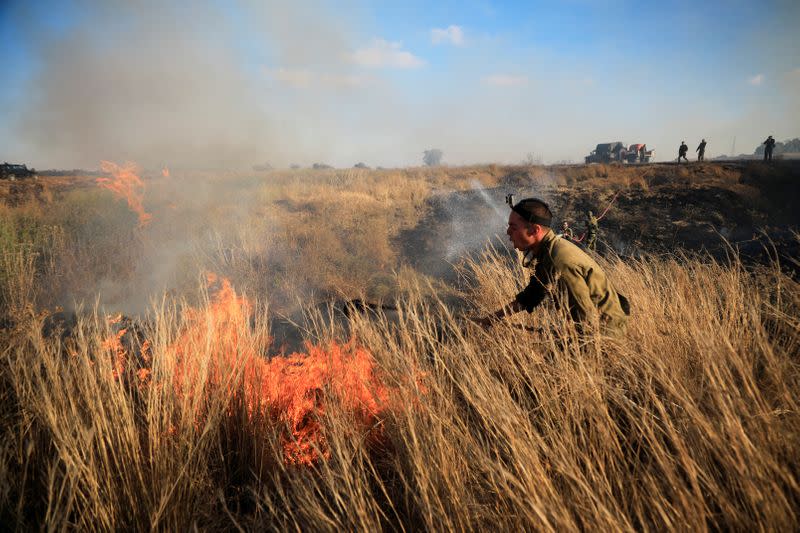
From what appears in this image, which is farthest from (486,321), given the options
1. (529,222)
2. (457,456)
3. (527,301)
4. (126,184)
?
(126,184)

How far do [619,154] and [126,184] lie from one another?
3375 centimetres

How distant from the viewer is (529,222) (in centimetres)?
266

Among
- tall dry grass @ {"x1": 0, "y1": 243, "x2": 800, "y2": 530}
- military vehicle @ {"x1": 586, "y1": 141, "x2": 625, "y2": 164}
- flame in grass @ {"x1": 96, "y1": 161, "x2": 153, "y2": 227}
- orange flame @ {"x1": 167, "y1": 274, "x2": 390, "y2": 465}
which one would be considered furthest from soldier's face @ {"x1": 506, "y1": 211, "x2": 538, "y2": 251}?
→ military vehicle @ {"x1": 586, "y1": 141, "x2": 625, "y2": 164}

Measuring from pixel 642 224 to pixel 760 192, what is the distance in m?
5.87

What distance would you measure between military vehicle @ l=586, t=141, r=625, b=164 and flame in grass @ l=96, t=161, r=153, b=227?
31731 mm

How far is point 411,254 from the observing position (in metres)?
11.2

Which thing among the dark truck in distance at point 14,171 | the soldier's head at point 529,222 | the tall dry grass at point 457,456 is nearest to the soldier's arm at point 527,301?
the soldier's head at point 529,222

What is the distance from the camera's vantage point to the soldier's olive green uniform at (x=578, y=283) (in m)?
2.48

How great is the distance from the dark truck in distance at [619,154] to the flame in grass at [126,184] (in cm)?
3058

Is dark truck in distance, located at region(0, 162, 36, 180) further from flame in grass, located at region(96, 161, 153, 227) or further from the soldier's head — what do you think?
the soldier's head

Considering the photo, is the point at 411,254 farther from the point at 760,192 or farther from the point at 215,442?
the point at 760,192

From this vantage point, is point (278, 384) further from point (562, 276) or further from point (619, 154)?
point (619, 154)

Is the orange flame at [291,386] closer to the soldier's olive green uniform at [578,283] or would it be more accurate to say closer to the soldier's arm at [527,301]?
the soldier's arm at [527,301]

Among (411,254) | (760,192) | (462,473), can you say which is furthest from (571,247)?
(760,192)
